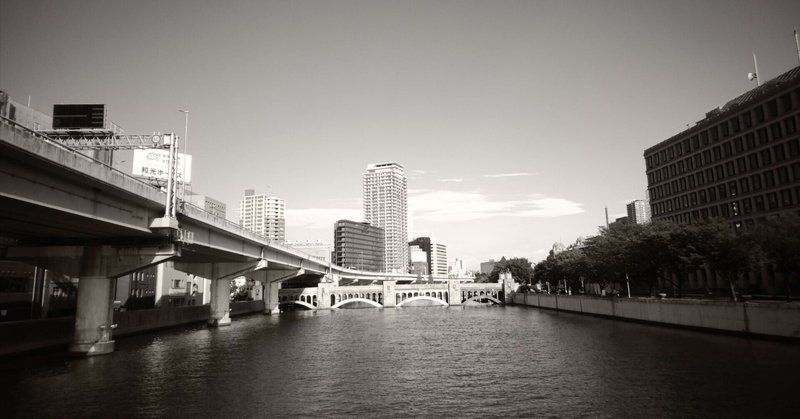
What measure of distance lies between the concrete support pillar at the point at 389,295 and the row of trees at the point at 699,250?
266 feet

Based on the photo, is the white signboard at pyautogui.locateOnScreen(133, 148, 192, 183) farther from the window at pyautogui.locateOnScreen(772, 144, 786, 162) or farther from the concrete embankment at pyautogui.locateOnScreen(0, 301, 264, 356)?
the window at pyautogui.locateOnScreen(772, 144, 786, 162)

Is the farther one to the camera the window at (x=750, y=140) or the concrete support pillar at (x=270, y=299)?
the concrete support pillar at (x=270, y=299)

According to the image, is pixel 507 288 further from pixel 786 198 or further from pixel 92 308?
pixel 92 308

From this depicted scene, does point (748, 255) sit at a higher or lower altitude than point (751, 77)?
lower

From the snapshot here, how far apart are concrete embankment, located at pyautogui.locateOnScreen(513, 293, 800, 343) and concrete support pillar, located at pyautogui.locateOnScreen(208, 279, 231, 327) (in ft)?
234

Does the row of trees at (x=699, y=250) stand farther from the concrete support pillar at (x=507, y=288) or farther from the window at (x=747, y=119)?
the concrete support pillar at (x=507, y=288)

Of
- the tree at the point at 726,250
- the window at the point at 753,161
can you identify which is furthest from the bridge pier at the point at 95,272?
the window at the point at 753,161

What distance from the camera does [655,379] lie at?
112 feet

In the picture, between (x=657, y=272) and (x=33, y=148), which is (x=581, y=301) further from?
(x=33, y=148)

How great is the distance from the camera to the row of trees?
54.4m

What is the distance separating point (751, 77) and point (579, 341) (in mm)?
102183

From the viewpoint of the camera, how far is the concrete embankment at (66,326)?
48.4m

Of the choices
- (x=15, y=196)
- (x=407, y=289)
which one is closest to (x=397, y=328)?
(x=15, y=196)

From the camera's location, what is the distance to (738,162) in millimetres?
108938
